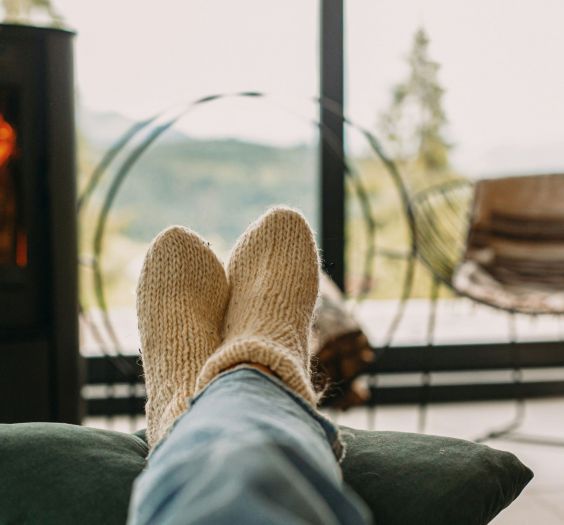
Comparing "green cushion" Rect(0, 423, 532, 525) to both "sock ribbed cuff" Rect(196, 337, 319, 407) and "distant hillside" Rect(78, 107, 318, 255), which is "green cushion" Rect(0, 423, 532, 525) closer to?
"sock ribbed cuff" Rect(196, 337, 319, 407)

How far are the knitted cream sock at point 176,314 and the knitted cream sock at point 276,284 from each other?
34mm

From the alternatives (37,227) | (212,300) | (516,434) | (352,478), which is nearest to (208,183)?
(37,227)

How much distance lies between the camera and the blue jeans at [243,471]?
0.50 m

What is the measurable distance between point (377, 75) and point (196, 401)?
2.04m

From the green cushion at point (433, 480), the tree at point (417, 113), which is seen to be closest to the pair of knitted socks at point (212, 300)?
the green cushion at point (433, 480)

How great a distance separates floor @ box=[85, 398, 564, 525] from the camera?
1805 mm

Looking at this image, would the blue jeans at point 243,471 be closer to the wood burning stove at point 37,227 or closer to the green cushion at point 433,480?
the green cushion at point 433,480

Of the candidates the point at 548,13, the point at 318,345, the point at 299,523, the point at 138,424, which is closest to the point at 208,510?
the point at 299,523

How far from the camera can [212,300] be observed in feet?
4.40

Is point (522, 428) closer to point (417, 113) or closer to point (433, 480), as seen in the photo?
point (417, 113)

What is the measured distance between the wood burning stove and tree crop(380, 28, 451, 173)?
1.32 meters

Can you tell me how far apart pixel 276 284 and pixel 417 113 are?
1.51 meters

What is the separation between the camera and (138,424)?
7.98ft

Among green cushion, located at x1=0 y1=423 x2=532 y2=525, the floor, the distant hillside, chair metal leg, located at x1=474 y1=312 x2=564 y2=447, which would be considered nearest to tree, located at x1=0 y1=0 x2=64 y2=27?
the distant hillside
